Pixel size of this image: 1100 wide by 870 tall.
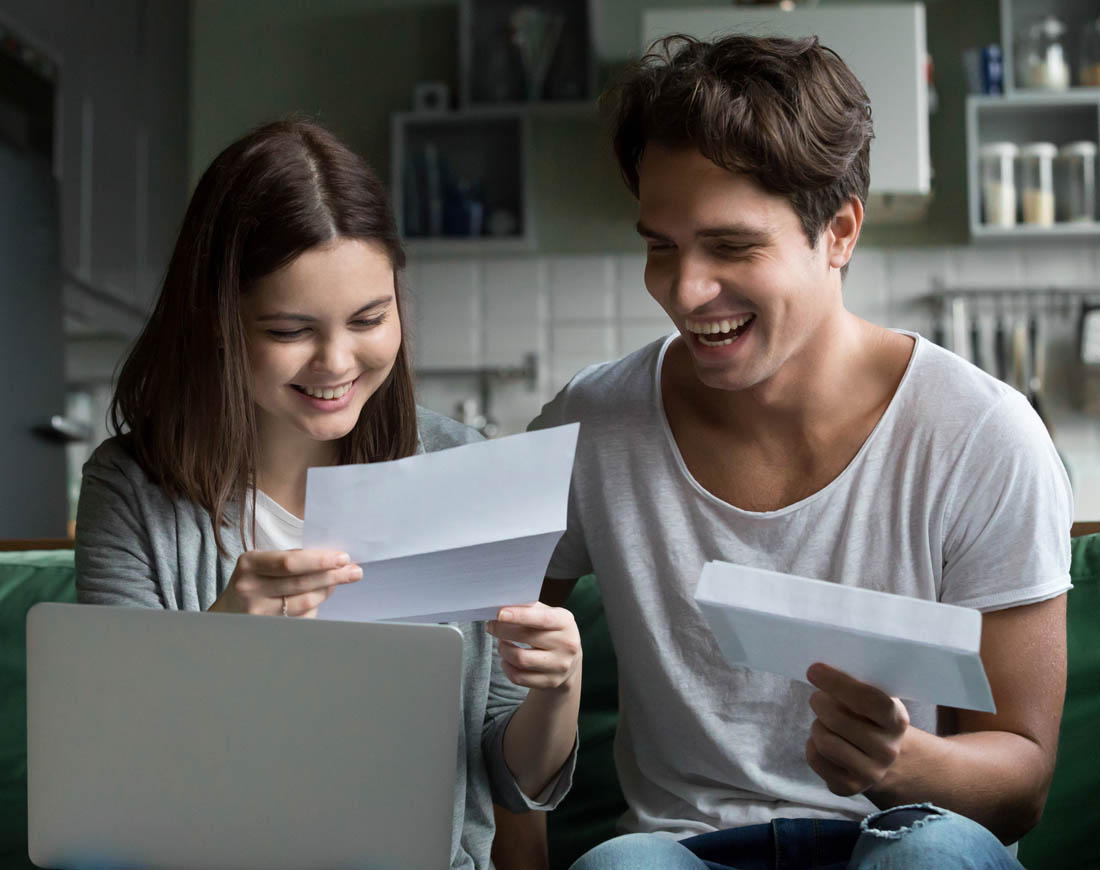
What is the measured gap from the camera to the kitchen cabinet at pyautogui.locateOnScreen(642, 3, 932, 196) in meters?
3.55

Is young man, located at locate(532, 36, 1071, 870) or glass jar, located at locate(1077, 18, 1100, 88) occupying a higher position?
glass jar, located at locate(1077, 18, 1100, 88)

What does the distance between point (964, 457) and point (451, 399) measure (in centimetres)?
289

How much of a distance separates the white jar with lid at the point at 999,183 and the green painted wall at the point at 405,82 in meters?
0.22

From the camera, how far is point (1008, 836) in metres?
1.26

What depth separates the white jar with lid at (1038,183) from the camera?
3.65 meters

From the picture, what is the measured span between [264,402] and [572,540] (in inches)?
15.4

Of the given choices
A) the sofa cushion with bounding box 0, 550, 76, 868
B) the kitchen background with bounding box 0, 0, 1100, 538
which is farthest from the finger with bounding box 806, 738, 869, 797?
the kitchen background with bounding box 0, 0, 1100, 538

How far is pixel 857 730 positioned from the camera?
3.36 feet

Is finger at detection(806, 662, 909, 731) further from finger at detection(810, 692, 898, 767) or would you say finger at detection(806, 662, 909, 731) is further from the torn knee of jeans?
the torn knee of jeans

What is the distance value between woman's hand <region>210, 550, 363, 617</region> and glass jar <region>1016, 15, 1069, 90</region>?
10.9 feet

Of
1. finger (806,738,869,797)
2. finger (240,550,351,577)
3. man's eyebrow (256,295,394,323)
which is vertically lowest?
finger (806,738,869,797)

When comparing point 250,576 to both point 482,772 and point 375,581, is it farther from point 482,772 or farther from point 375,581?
point 482,772

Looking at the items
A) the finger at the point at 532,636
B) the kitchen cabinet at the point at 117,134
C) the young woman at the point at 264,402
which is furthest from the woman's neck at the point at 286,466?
the kitchen cabinet at the point at 117,134

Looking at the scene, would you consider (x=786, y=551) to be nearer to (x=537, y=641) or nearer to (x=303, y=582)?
(x=537, y=641)
